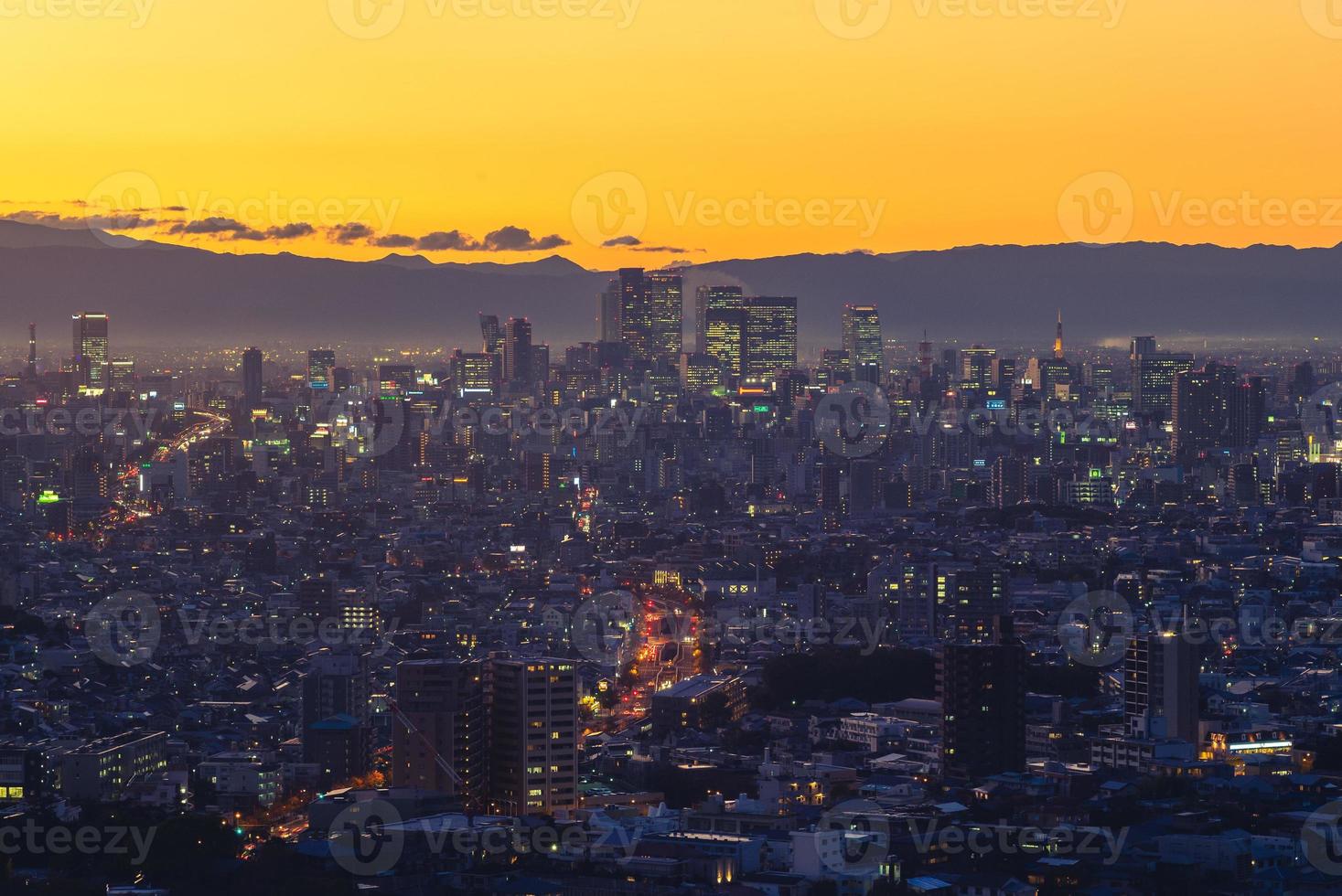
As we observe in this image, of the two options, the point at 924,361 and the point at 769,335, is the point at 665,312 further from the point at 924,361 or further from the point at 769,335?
the point at 924,361

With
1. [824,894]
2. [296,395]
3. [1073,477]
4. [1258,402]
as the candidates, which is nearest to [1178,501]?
[1073,477]

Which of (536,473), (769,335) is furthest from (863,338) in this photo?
(536,473)

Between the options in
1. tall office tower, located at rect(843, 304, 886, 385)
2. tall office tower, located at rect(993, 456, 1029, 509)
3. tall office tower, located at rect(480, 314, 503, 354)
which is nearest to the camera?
tall office tower, located at rect(993, 456, 1029, 509)

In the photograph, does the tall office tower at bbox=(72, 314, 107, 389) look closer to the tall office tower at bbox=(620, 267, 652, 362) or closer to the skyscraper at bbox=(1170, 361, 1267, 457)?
the tall office tower at bbox=(620, 267, 652, 362)

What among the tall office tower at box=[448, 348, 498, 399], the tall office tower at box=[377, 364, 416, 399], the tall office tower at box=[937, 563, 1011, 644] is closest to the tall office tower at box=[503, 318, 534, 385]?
the tall office tower at box=[448, 348, 498, 399]

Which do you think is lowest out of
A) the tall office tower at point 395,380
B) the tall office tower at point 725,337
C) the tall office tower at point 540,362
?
the tall office tower at point 395,380

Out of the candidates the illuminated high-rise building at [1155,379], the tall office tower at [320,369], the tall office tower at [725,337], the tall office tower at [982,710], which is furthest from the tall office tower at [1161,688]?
the tall office tower at [725,337]

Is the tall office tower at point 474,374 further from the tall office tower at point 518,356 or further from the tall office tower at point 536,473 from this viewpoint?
the tall office tower at point 536,473

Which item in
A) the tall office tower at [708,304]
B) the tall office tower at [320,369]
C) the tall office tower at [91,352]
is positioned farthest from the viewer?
the tall office tower at [708,304]
